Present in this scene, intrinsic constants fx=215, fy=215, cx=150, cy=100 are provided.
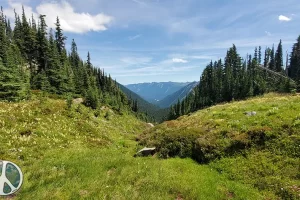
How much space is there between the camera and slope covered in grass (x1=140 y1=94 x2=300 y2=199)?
32.6 ft

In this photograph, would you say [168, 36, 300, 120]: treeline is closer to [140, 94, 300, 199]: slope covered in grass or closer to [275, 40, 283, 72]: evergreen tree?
[275, 40, 283, 72]: evergreen tree

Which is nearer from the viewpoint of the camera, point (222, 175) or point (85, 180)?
point (85, 180)

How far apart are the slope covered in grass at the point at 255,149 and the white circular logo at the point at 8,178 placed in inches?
368

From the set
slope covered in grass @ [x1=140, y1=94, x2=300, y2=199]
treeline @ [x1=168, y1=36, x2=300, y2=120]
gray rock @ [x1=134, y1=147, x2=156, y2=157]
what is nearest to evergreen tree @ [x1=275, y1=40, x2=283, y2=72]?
treeline @ [x1=168, y1=36, x2=300, y2=120]

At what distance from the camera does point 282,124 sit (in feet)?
44.7

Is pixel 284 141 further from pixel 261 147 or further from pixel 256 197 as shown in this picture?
pixel 256 197

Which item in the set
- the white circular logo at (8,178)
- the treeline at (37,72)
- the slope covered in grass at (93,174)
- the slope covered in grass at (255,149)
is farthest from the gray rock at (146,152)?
the treeline at (37,72)

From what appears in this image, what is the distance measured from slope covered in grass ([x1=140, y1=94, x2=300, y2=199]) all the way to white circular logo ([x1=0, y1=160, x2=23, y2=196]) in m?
9.36

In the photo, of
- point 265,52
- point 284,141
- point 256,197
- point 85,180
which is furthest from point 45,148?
point 265,52

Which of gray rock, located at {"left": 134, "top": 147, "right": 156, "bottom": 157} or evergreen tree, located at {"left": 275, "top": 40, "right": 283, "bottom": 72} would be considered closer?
gray rock, located at {"left": 134, "top": 147, "right": 156, "bottom": 157}

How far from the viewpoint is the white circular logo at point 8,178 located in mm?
4719

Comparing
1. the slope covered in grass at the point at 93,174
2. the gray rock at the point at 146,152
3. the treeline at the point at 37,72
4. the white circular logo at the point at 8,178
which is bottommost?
the gray rock at the point at 146,152

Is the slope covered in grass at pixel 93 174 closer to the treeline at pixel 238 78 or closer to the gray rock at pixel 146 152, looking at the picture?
the gray rock at pixel 146 152

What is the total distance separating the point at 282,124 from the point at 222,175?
566 cm
